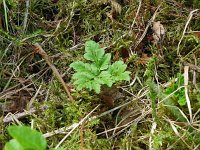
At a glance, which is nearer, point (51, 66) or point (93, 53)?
point (93, 53)

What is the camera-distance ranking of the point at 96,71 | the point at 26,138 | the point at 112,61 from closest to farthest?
the point at 26,138 < the point at 96,71 < the point at 112,61

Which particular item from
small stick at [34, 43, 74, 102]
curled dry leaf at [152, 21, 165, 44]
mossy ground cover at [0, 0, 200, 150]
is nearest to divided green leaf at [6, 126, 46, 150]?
mossy ground cover at [0, 0, 200, 150]

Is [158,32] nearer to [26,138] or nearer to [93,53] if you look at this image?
[93,53]

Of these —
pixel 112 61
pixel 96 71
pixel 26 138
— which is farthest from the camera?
pixel 112 61

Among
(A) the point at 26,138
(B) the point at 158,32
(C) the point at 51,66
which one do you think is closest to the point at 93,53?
(C) the point at 51,66

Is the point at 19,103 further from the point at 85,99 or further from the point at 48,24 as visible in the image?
the point at 48,24

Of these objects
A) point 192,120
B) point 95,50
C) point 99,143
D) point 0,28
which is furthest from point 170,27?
point 0,28

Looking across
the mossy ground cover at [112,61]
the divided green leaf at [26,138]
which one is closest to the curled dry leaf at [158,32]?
the mossy ground cover at [112,61]
